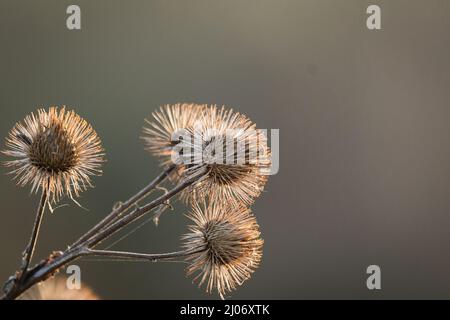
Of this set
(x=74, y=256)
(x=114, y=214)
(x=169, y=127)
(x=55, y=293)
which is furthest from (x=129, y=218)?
(x=169, y=127)

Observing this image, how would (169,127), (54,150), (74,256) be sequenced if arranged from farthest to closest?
(169,127) → (54,150) → (74,256)

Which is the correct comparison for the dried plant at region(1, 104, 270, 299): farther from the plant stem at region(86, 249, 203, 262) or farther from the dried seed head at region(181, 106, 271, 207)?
the plant stem at region(86, 249, 203, 262)

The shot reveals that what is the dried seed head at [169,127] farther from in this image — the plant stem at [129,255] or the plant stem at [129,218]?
the plant stem at [129,255]

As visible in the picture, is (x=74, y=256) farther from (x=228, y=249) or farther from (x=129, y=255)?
(x=228, y=249)

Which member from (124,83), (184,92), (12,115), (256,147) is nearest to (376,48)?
(184,92)

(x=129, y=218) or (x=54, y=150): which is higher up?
(x=54, y=150)

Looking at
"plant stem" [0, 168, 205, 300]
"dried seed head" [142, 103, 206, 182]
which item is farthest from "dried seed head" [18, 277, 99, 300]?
"dried seed head" [142, 103, 206, 182]
